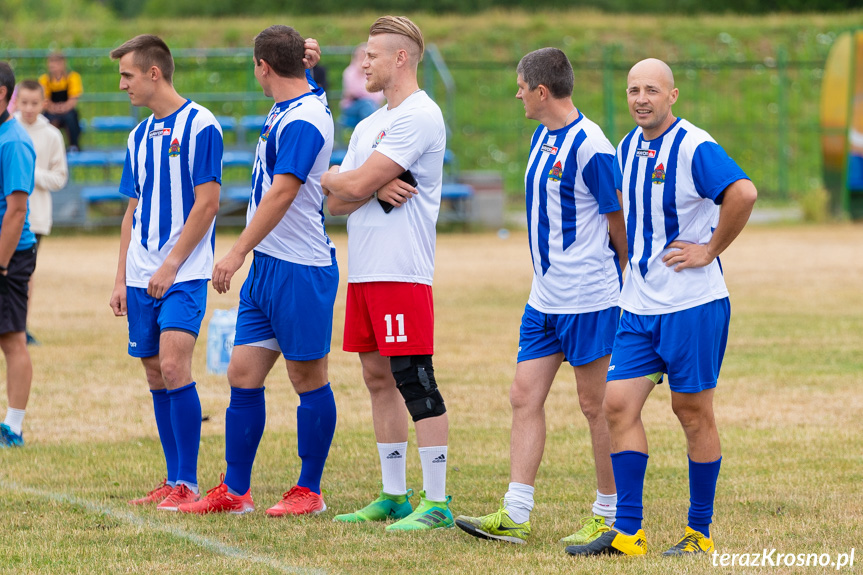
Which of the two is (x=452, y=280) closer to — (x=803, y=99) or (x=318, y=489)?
(x=318, y=489)

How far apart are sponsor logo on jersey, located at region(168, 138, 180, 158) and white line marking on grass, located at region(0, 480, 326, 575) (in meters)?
1.72

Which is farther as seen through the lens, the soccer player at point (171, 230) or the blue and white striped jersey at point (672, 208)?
the soccer player at point (171, 230)

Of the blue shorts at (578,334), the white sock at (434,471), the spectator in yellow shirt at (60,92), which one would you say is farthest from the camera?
the spectator in yellow shirt at (60,92)

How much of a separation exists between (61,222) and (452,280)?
31.5ft

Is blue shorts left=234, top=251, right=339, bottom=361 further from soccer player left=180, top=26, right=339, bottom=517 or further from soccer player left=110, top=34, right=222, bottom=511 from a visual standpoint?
soccer player left=110, top=34, right=222, bottom=511

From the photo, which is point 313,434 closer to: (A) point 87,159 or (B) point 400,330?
(B) point 400,330

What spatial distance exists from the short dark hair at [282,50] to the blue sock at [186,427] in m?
1.59

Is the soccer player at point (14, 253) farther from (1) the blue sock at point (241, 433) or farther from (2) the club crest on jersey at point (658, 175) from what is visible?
(2) the club crest on jersey at point (658, 175)

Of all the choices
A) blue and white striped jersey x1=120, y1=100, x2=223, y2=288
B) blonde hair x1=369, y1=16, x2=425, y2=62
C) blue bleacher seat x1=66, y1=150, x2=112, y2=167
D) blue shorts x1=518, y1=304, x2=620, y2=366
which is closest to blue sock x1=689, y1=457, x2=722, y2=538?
blue shorts x1=518, y1=304, x2=620, y2=366

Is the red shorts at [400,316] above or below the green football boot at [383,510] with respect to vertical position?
above

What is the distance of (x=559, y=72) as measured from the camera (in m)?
5.10

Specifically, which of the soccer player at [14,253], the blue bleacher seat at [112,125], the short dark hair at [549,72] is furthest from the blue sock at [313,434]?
the blue bleacher seat at [112,125]

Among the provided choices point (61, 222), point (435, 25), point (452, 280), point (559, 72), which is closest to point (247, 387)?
point (559, 72)

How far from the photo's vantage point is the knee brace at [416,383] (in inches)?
208
